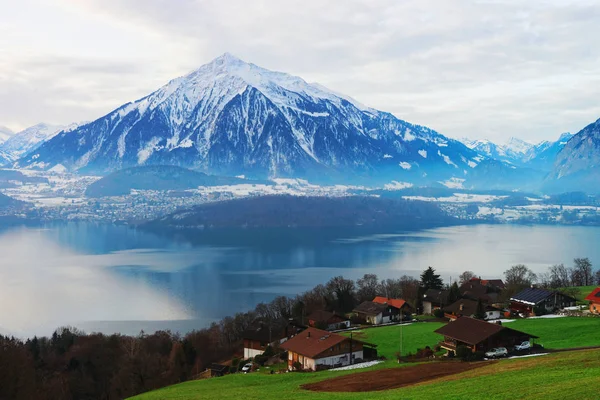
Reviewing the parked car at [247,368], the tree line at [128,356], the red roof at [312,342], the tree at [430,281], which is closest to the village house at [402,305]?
the tree line at [128,356]

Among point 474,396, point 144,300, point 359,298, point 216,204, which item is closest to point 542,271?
point 359,298

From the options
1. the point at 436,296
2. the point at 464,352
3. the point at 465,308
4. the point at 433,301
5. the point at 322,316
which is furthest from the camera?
the point at 436,296

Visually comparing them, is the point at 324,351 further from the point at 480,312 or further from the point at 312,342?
the point at 480,312

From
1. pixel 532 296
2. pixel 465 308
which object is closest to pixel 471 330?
pixel 465 308

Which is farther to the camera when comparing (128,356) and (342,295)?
(342,295)

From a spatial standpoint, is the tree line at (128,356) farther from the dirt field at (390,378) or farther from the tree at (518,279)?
the dirt field at (390,378)

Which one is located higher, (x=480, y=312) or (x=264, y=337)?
(x=480, y=312)
